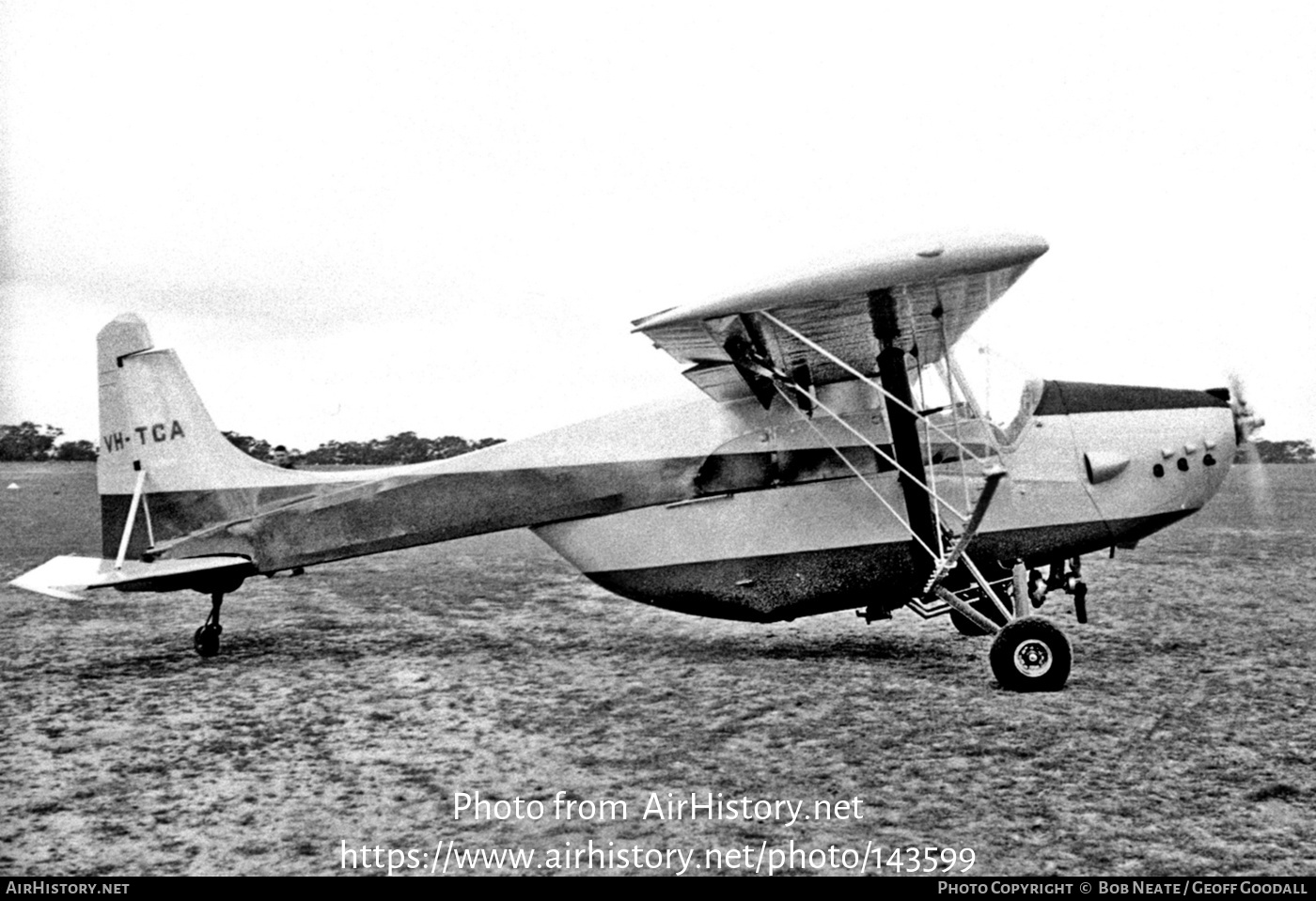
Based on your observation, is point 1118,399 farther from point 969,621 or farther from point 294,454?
point 294,454

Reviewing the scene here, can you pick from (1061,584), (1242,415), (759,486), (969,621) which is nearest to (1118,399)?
(1242,415)

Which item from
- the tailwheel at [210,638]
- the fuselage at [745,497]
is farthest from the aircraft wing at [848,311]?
the tailwheel at [210,638]

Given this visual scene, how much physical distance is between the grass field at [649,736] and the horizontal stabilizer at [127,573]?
0.59 meters

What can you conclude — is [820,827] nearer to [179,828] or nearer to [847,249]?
[179,828]

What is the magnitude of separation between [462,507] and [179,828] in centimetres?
340

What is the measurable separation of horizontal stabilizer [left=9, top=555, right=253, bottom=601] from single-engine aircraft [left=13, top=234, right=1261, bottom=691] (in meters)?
0.02

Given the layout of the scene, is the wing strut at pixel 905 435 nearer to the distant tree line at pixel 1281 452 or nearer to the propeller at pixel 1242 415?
the propeller at pixel 1242 415

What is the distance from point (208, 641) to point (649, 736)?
3.89 m

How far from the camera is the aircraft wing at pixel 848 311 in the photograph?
14.6 ft

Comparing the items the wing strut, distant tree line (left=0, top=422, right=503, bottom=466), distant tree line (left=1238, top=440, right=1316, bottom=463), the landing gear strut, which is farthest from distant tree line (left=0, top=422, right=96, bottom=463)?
distant tree line (left=1238, top=440, right=1316, bottom=463)

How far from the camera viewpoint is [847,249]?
4.61m

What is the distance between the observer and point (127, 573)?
20.9 feet

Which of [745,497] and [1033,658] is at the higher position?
[745,497]

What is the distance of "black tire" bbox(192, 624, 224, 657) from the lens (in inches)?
262
